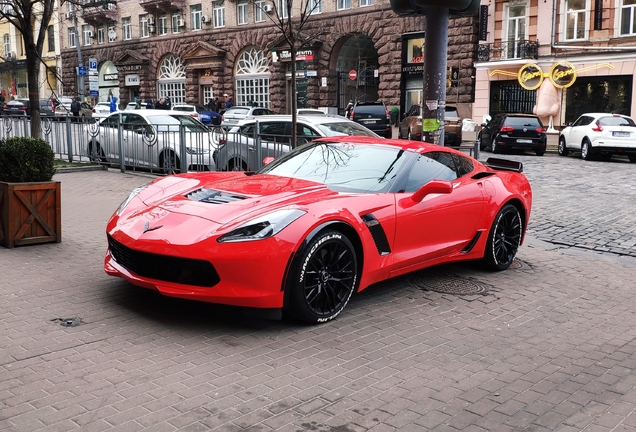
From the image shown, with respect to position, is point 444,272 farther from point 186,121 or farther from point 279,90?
point 279,90

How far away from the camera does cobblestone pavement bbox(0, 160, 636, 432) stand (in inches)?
147

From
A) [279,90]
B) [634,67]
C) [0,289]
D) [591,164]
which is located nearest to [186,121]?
[0,289]

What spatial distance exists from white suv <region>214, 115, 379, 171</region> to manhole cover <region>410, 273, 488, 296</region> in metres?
5.93

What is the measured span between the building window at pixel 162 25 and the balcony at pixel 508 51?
2363 cm

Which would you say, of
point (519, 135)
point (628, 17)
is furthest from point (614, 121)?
point (628, 17)

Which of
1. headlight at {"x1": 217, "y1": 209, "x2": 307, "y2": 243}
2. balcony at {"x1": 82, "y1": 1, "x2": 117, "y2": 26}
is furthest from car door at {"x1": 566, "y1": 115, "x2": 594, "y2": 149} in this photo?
balcony at {"x1": 82, "y1": 1, "x2": 117, "y2": 26}

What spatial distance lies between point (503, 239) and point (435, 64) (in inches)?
145

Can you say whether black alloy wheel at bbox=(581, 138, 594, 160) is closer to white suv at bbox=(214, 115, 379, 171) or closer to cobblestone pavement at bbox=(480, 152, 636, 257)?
cobblestone pavement at bbox=(480, 152, 636, 257)

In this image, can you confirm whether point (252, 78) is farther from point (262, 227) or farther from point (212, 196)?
point (262, 227)

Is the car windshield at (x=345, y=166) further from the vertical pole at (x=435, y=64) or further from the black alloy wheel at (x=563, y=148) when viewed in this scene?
the black alloy wheel at (x=563, y=148)

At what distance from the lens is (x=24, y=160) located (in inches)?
295

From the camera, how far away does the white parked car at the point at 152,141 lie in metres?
13.9

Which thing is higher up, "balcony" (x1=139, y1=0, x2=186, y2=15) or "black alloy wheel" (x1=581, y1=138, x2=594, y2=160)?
"balcony" (x1=139, y1=0, x2=186, y2=15)

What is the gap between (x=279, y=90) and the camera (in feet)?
135
